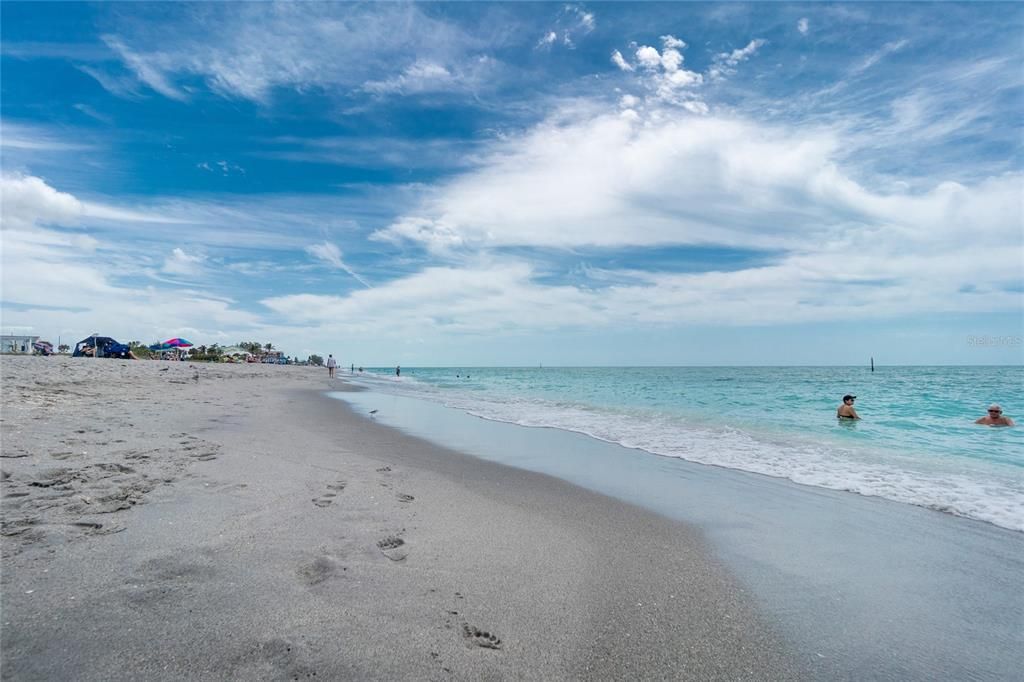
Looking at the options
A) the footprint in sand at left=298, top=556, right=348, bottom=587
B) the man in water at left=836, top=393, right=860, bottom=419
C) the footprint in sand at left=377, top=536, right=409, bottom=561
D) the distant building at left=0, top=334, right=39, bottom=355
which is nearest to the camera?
the footprint in sand at left=298, top=556, right=348, bottom=587

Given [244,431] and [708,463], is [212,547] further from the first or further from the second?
[708,463]

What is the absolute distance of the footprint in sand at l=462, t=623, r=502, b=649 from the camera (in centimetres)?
316

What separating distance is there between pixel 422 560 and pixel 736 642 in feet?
8.54

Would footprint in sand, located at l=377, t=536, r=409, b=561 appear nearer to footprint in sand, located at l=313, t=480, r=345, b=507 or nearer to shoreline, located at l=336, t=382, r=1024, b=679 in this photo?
footprint in sand, located at l=313, t=480, r=345, b=507

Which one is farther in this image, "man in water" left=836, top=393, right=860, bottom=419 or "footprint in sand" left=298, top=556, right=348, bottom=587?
"man in water" left=836, top=393, right=860, bottom=419

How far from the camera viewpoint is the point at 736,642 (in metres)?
3.39

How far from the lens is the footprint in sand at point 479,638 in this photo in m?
3.16

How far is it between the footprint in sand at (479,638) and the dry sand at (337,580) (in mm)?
12

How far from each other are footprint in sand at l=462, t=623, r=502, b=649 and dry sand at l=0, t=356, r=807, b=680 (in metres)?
0.01

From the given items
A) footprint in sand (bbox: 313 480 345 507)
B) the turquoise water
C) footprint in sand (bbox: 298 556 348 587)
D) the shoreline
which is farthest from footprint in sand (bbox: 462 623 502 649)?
the turquoise water

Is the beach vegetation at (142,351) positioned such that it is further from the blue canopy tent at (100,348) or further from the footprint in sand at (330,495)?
the footprint in sand at (330,495)

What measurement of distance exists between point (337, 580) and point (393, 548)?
84 centimetres

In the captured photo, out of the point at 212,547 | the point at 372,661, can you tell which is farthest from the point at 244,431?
the point at 372,661

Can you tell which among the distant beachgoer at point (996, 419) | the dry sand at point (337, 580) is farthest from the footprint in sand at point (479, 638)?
the distant beachgoer at point (996, 419)
